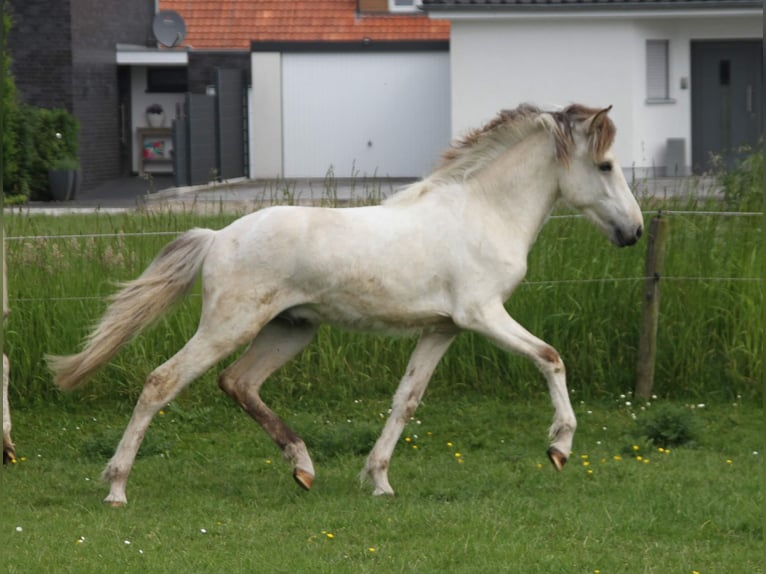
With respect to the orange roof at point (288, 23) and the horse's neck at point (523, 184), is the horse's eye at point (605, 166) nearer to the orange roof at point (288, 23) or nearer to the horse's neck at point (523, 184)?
the horse's neck at point (523, 184)

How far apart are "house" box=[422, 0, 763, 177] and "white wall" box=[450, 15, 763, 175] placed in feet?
0.06

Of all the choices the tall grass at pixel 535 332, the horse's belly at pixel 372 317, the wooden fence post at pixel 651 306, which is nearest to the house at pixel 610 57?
the tall grass at pixel 535 332

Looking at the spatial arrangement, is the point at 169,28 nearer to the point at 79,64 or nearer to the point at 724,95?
the point at 79,64

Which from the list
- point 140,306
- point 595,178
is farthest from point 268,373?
point 595,178

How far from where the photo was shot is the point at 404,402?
721 cm

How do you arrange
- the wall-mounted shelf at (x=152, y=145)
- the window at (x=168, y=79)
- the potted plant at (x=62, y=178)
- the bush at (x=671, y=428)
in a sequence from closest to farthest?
the bush at (x=671, y=428) < the potted plant at (x=62, y=178) < the wall-mounted shelf at (x=152, y=145) < the window at (x=168, y=79)

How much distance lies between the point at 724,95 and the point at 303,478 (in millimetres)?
22250

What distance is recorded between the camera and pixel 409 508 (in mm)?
6609

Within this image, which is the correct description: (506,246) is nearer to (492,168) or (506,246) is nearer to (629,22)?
(492,168)

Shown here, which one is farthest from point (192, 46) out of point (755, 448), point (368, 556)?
point (368, 556)

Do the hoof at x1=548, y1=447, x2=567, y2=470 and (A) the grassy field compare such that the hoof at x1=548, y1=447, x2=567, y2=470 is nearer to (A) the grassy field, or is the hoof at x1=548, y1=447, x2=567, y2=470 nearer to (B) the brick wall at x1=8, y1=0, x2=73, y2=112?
(A) the grassy field

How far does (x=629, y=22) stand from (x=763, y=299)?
55.2 ft

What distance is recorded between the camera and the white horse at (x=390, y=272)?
6.92 meters

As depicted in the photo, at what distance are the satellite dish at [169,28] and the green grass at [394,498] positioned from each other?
21.9 meters
